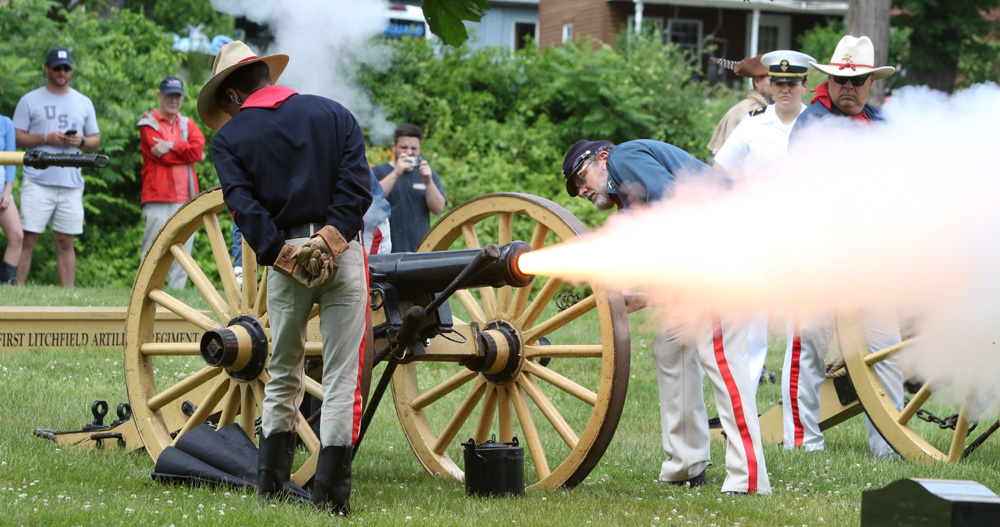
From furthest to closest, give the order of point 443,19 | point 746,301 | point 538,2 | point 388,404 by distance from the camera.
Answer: point 538,2
point 388,404
point 746,301
point 443,19

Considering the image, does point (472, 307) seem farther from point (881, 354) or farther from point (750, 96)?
point (750, 96)

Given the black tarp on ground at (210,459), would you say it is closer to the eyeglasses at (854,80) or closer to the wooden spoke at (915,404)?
the wooden spoke at (915,404)

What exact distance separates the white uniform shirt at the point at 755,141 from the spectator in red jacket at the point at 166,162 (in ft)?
17.3

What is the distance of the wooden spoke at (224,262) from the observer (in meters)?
5.11

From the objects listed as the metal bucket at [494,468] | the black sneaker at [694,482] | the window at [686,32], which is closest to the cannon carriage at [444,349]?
the metal bucket at [494,468]

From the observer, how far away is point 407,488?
4.99 metres

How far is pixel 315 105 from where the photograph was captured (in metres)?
4.40

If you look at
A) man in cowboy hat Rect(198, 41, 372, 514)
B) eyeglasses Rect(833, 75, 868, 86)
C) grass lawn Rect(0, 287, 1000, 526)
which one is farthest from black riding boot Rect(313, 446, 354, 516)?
eyeglasses Rect(833, 75, 868, 86)

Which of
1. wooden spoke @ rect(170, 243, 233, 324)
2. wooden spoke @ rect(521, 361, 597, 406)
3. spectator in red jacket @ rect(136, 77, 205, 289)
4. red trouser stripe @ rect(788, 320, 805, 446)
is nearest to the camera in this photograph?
wooden spoke @ rect(521, 361, 597, 406)

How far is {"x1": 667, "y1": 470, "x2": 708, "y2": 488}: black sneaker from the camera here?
5207 millimetres

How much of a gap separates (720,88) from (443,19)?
17.4 metres

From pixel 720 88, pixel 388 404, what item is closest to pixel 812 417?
pixel 388 404

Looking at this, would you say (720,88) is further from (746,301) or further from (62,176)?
(746,301)

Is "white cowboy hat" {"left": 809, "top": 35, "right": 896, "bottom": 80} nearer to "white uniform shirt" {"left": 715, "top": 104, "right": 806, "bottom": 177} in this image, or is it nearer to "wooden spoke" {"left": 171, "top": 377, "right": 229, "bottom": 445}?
"white uniform shirt" {"left": 715, "top": 104, "right": 806, "bottom": 177}
